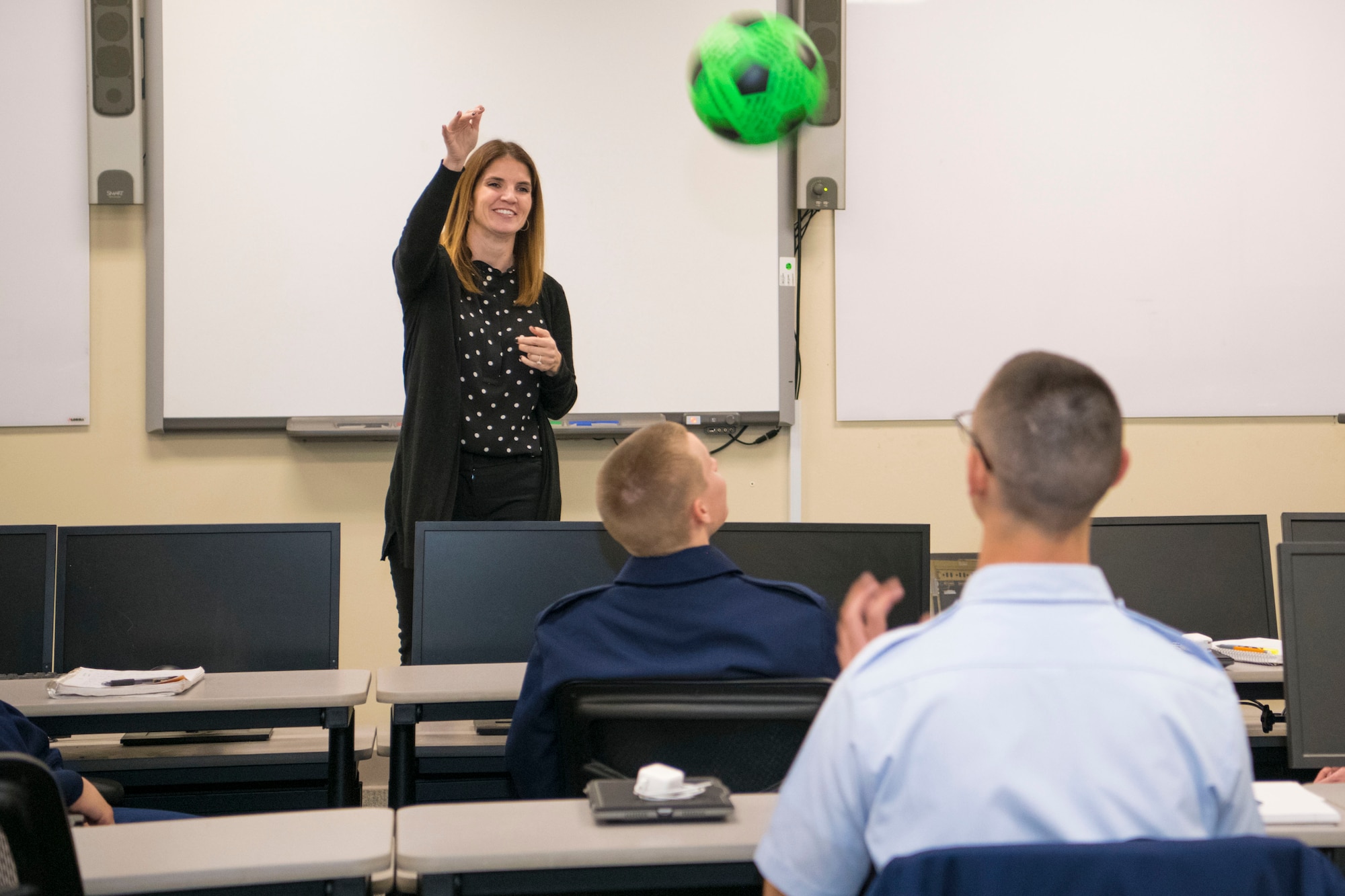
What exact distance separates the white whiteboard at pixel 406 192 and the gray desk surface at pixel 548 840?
8.83 ft

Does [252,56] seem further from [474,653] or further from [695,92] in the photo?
[474,653]

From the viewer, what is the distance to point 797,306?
4141mm

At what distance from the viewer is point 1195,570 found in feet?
8.63

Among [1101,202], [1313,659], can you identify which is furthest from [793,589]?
[1101,202]

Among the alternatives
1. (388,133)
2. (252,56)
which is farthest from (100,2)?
(388,133)

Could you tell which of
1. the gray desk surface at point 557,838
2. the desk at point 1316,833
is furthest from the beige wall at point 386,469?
the desk at point 1316,833

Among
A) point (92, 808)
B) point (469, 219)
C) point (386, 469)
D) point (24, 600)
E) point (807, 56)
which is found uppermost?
point (807, 56)

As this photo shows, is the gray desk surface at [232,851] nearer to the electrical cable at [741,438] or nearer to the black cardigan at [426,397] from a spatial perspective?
the black cardigan at [426,397]

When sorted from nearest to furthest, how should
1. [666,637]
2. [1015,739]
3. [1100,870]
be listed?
[1100,870] → [1015,739] → [666,637]

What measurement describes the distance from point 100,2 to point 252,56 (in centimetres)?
48

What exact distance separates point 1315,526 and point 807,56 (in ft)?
5.01

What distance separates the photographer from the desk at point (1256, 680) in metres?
2.27

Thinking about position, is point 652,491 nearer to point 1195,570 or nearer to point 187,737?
point 187,737

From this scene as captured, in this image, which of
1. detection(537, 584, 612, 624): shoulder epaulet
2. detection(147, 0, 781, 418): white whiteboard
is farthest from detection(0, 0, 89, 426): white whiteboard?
detection(537, 584, 612, 624): shoulder epaulet
